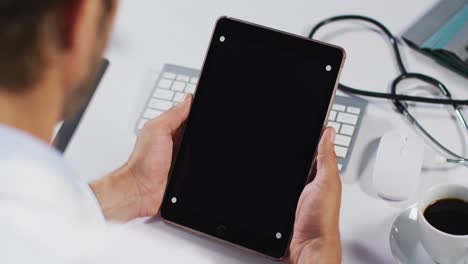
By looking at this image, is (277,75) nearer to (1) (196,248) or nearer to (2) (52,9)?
(1) (196,248)

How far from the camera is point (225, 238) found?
70 cm

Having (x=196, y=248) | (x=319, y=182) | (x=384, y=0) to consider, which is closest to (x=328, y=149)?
(x=319, y=182)

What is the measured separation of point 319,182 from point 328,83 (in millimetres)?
96

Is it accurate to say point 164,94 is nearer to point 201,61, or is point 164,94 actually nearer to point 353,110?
point 201,61

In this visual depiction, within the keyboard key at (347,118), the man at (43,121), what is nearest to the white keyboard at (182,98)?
the keyboard key at (347,118)

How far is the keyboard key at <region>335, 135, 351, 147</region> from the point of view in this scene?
0.76m

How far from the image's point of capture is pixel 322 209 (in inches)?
26.9

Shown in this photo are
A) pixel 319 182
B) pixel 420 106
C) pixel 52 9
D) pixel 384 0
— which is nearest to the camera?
pixel 52 9

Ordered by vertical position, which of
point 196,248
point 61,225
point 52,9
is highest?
point 52,9

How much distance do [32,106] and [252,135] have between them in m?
0.31

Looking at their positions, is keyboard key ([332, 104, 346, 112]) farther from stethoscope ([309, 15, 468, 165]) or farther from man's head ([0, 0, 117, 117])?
man's head ([0, 0, 117, 117])

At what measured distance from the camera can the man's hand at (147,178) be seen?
742 millimetres

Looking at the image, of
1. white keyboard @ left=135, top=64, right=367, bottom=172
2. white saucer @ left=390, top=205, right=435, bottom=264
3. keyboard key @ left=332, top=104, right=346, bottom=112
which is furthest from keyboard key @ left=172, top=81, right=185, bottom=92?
white saucer @ left=390, top=205, right=435, bottom=264

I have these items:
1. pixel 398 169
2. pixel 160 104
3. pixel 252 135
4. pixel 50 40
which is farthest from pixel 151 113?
pixel 50 40
